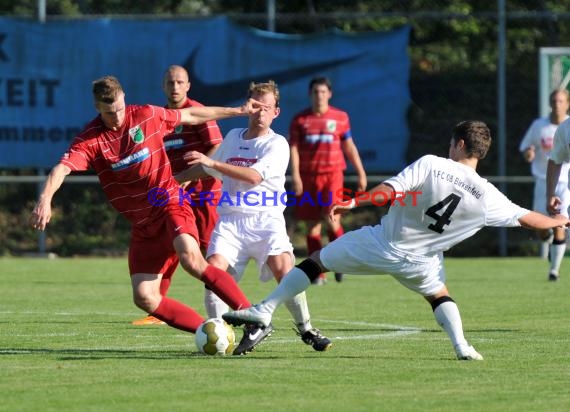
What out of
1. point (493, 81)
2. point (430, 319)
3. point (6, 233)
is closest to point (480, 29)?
point (493, 81)

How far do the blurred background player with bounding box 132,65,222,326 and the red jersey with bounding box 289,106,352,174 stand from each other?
4844 millimetres

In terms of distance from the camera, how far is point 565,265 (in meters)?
17.8

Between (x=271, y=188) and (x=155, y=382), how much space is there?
2503mm

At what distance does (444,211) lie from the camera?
7.79 meters

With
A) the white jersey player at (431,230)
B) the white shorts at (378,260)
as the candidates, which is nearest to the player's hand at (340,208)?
the white jersey player at (431,230)

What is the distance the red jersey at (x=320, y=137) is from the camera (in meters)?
15.7

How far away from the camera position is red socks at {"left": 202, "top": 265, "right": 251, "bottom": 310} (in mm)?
8180

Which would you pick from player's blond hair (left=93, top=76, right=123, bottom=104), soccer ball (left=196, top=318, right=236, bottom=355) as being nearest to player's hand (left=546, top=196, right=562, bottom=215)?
soccer ball (left=196, top=318, right=236, bottom=355)

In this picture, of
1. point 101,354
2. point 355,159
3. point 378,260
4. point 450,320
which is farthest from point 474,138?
point 355,159

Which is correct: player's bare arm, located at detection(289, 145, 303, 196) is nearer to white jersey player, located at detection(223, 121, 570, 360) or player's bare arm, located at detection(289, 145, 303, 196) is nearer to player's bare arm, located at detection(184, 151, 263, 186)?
player's bare arm, located at detection(184, 151, 263, 186)

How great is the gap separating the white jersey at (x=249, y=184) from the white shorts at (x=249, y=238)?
7cm

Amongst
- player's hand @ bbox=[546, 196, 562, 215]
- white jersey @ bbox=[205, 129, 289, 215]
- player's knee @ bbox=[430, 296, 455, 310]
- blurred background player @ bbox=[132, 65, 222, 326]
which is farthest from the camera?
blurred background player @ bbox=[132, 65, 222, 326]

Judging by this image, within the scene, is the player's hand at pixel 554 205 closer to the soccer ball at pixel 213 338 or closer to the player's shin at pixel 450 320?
the player's shin at pixel 450 320

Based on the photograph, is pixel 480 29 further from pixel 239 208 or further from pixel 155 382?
pixel 155 382
